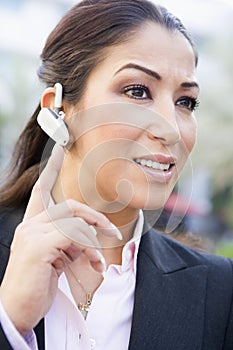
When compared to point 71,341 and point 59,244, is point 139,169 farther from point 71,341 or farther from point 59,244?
point 71,341

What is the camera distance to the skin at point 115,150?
139 centimetres

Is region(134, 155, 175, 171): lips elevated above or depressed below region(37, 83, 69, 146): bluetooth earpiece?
below

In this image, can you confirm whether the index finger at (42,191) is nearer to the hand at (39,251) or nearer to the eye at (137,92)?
the hand at (39,251)

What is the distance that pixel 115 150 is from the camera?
1.58m

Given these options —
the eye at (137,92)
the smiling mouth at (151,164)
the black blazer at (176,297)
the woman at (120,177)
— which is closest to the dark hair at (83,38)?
the woman at (120,177)

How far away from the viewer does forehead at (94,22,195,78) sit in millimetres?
1608

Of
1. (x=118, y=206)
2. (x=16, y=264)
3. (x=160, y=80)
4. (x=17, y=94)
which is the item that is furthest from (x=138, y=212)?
(x=17, y=94)

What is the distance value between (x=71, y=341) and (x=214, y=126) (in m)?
7.85

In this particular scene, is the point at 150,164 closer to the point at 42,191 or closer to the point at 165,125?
the point at 165,125

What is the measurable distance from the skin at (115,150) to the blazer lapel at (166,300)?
0.12m

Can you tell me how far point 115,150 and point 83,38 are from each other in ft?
1.16

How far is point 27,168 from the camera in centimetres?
194

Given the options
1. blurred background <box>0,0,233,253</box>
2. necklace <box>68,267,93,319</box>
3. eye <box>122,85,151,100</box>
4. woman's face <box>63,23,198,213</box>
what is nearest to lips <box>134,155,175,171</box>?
woman's face <box>63,23,198,213</box>

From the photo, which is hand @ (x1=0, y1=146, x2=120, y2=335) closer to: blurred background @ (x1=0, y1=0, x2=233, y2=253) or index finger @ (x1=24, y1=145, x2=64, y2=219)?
index finger @ (x1=24, y1=145, x2=64, y2=219)
